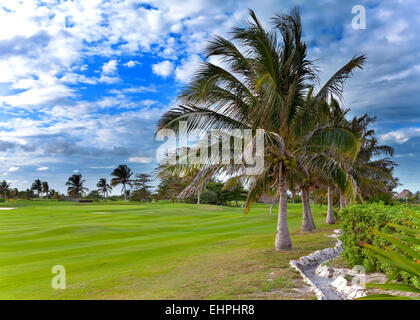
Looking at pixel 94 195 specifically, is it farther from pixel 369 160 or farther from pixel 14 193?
pixel 369 160

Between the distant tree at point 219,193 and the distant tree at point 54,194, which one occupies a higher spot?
the distant tree at point 219,193

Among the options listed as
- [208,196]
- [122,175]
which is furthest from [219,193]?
[122,175]

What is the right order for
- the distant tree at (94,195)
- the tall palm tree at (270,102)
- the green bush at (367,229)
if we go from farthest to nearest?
1. the distant tree at (94,195)
2. the tall palm tree at (270,102)
3. the green bush at (367,229)

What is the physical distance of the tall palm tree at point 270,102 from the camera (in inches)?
559

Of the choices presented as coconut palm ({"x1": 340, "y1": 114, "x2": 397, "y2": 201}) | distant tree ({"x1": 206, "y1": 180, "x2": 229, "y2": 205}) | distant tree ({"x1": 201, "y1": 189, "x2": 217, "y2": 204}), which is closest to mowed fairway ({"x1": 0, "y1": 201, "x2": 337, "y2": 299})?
coconut palm ({"x1": 340, "y1": 114, "x2": 397, "y2": 201})

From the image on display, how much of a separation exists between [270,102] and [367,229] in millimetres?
6225

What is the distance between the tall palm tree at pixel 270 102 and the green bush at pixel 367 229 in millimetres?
3508

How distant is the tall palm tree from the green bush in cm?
351

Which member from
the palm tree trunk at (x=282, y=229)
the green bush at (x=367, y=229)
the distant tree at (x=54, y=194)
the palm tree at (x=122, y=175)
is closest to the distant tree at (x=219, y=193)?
the palm tree at (x=122, y=175)

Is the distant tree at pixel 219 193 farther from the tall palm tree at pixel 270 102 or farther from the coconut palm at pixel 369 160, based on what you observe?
the tall palm tree at pixel 270 102

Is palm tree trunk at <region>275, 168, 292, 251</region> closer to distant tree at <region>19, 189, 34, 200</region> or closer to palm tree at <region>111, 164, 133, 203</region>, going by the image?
palm tree at <region>111, 164, 133, 203</region>
